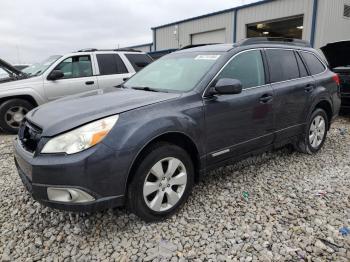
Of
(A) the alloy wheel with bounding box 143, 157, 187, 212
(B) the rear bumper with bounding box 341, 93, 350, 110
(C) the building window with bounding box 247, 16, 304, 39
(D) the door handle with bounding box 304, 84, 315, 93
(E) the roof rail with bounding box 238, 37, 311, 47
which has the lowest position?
(A) the alloy wheel with bounding box 143, 157, 187, 212

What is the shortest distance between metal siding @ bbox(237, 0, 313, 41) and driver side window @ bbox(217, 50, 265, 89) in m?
11.7

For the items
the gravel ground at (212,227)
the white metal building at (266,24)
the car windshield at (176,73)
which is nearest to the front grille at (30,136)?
the gravel ground at (212,227)

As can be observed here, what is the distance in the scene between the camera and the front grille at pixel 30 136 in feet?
8.23

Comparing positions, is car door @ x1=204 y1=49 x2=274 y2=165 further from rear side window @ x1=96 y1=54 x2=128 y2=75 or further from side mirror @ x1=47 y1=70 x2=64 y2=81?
side mirror @ x1=47 y1=70 x2=64 y2=81

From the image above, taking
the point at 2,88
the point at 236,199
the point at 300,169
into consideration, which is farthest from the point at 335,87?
the point at 2,88

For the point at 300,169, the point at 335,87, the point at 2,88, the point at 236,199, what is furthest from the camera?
the point at 2,88

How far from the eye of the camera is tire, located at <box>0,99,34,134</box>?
5887mm

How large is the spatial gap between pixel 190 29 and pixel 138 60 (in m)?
13.0

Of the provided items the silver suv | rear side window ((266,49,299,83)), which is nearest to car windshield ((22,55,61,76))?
the silver suv

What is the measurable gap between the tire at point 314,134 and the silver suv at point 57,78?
3.85 m

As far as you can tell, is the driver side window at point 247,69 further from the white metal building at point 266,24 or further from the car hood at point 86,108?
the white metal building at point 266,24

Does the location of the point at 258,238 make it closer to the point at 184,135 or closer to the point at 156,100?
the point at 184,135

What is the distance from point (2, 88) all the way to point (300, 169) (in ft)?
18.2

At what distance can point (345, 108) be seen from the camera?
22.2 ft
